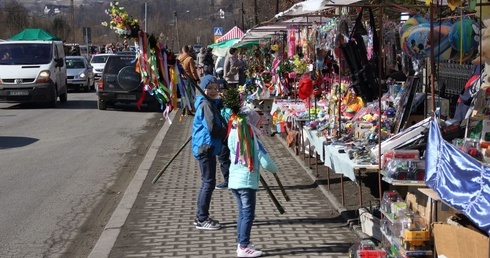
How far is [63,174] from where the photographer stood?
41.3ft

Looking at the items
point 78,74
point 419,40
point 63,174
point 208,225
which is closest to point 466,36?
point 419,40

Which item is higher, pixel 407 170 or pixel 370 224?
pixel 407 170

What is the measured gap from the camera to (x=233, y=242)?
26.2ft

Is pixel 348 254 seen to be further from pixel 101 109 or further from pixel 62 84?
pixel 62 84

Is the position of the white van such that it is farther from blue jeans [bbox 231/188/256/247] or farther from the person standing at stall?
blue jeans [bbox 231/188/256/247]

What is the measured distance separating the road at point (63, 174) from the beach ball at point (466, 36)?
14.0 ft

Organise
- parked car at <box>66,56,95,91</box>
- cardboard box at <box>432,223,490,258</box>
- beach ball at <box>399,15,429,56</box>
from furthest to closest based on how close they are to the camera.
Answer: parked car at <box>66,56,95,91</box>, beach ball at <box>399,15,429,56</box>, cardboard box at <box>432,223,490,258</box>

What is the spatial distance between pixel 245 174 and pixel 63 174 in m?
6.04

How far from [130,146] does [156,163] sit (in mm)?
2957

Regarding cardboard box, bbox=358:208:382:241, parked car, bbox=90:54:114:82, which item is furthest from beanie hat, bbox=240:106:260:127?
parked car, bbox=90:54:114:82

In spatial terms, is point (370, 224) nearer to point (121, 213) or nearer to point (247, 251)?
point (247, 251)

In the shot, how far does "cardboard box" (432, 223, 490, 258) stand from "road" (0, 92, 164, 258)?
12.4 feet

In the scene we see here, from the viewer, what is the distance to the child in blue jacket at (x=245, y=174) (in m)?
7.32

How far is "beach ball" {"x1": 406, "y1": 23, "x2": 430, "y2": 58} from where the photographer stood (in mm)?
8133
